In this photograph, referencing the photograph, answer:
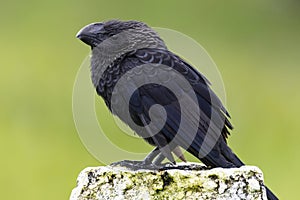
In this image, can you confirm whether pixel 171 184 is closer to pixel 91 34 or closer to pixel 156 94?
pixel 156 94

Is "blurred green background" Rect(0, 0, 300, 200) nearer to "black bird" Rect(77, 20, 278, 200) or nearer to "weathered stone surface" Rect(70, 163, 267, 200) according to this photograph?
"black bird" Rect(77, 20, 278, 200)

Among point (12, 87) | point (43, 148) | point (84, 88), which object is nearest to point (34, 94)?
point (12, 87)

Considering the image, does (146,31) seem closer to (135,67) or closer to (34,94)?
(135,67)

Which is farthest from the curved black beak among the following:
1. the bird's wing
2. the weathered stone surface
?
the weathered stone surface

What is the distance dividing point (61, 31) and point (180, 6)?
2478 mm

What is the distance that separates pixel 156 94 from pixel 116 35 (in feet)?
1.70

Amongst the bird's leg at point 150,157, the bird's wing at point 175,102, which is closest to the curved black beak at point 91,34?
the bird's wing at point 175,102

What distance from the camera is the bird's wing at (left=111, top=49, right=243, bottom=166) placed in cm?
473

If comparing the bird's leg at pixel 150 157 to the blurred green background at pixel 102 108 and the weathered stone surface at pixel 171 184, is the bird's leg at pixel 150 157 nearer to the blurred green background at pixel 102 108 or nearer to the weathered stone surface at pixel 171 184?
the weathered stone surface at pixel 171 184

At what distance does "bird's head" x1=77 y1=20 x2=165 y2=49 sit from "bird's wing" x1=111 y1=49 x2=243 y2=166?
142 millimetres

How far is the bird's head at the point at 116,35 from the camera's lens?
17.4ft

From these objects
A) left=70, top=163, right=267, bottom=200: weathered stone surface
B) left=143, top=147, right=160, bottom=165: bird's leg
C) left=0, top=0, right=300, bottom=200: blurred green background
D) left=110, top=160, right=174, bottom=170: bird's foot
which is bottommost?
left=0, top=0, right=300, bottom=200: blurred green background

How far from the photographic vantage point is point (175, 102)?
495 cm

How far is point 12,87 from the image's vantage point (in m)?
10.7
